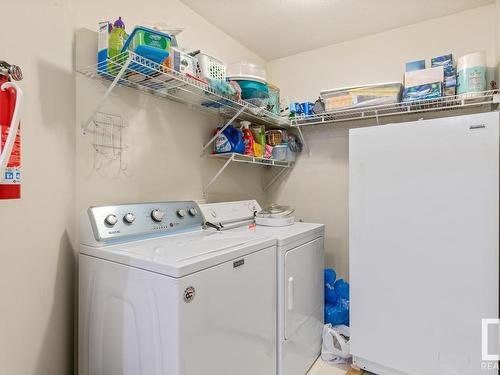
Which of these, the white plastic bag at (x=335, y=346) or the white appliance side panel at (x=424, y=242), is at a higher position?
the white appliance side panel at (x=424, y=242)

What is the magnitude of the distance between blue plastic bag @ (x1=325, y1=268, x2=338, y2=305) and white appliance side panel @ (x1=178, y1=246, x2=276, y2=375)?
911 millimetres

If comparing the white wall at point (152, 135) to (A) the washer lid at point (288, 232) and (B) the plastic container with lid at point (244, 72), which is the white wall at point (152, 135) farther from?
(A) the washer lid at point (288, 232)

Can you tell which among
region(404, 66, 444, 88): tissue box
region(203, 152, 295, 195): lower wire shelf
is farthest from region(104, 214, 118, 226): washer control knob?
region(404, 66, 444, 88): tissue box

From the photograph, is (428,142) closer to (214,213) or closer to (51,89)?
(214,213)

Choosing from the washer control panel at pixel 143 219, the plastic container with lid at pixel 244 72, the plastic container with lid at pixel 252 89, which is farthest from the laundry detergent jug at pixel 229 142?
the washer control panel at pixel 143 219

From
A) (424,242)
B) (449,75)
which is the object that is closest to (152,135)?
(424,242)

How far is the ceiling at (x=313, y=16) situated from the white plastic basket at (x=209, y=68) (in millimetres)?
561

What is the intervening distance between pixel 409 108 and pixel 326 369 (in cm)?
193

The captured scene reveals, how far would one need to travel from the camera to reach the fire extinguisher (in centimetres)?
88

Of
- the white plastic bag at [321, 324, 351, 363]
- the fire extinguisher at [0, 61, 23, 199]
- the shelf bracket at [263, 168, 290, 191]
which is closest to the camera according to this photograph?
the fire extinguisher at [0, 61, 23, 199]

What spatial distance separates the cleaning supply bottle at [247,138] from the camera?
2145 millimetres

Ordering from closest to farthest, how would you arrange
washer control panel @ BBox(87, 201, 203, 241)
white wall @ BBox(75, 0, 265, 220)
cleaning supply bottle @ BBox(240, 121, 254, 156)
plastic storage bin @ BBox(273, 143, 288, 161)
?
washer control panel @ BBox(87, 201, 203, 241) → white wall @ BBox(75, 0, 265, 220) → cleaning supply bottle @ BBox(240, 121, 254, 156) → plastic storage bin @ BBox(273, 143, 288, 161)

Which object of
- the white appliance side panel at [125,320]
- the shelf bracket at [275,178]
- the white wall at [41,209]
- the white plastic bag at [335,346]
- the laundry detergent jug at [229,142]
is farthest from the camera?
the shelf bracket at [275,178]

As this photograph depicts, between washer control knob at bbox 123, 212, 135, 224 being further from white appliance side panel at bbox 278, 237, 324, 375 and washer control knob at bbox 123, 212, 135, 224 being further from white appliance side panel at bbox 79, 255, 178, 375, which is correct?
white appliance side panel at bbox 278, 237, 324, 375
